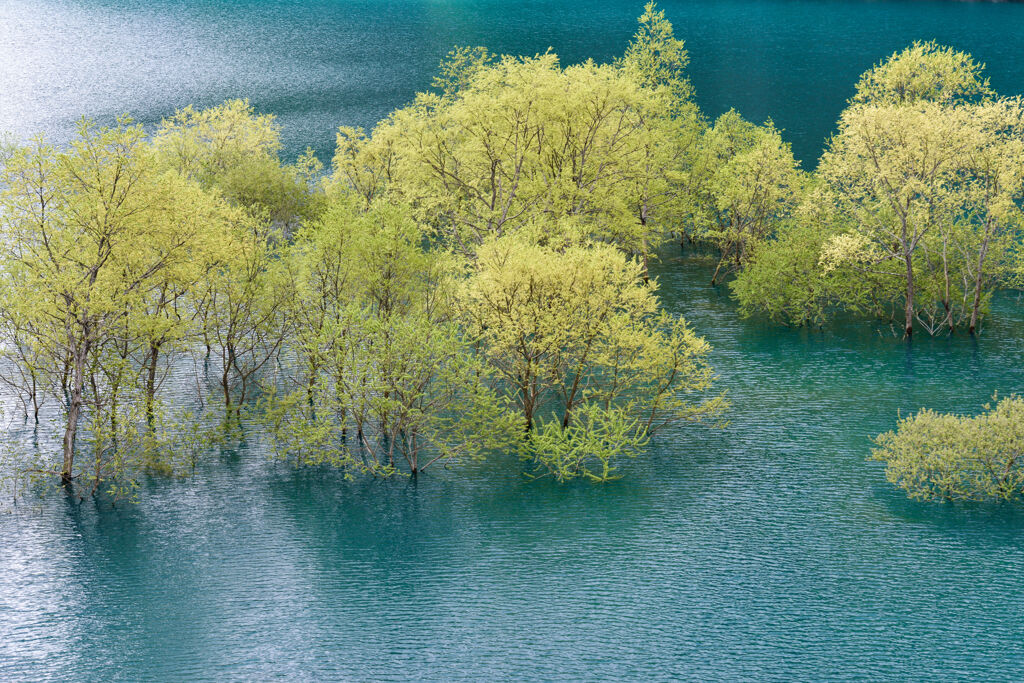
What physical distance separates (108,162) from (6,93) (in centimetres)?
9335

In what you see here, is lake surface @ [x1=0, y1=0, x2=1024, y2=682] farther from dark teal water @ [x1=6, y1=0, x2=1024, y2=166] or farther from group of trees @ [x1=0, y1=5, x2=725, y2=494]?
dark teal water @ [x1=6, y1=0, x2=1024, y2=166]

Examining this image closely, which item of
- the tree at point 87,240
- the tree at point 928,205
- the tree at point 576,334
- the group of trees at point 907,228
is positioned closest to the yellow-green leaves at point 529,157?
the group of trees at point 907,228

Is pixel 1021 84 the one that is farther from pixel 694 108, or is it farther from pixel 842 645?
pixel 842 645

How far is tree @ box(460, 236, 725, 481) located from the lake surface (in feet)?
7.33

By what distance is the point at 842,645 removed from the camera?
1255 inches

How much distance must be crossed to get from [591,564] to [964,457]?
15.8 m

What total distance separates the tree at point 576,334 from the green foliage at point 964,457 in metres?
9.58

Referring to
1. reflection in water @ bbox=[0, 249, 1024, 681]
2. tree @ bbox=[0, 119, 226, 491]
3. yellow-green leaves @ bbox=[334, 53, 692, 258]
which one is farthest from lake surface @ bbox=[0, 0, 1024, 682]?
yellow-green leaves @ bbox=[334, 53, 692, 258]

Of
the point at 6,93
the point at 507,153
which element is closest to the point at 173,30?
the point at 6,93

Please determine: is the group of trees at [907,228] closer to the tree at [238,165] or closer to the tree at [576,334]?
the tree at [576,334]

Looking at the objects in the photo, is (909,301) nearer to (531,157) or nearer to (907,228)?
(907,228)

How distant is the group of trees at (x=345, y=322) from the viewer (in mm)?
42094

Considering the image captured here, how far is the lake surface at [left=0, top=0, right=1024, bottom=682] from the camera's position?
31.8 m

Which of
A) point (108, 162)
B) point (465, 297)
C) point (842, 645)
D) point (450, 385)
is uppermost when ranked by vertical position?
point (108, 162)
